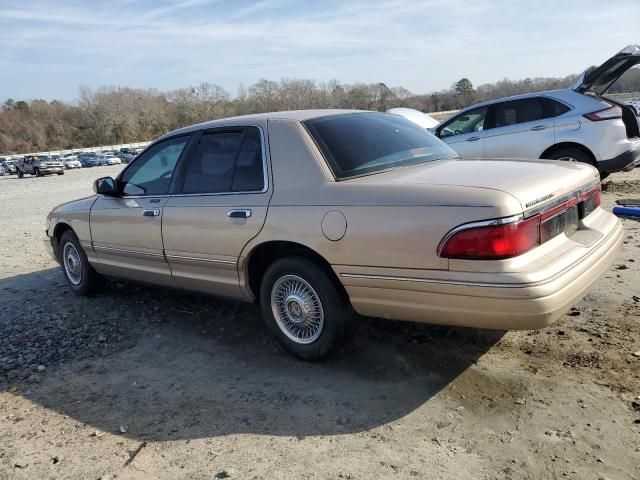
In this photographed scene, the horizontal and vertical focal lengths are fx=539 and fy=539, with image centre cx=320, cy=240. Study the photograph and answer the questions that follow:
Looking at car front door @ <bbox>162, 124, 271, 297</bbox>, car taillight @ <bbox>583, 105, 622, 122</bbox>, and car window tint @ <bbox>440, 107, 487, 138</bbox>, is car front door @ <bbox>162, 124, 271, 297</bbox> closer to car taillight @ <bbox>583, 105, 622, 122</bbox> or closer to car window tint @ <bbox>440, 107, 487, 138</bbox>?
car taillight @ <bbox>583, 105, 622, 122</bbox>

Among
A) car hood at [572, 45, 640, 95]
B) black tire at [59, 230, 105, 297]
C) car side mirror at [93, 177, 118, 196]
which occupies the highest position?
car hood at [572, 45, 640, 95]

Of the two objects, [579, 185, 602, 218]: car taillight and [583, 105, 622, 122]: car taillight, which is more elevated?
[583, 105, 622, 122]: car taillight

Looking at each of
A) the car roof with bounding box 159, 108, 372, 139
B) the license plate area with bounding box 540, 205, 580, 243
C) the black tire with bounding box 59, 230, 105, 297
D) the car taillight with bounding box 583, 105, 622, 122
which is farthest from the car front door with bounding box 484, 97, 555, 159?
the black tire with bounding box 59, 230, 105, 297

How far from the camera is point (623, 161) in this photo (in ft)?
25.8

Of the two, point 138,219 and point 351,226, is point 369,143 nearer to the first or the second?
point 351,226

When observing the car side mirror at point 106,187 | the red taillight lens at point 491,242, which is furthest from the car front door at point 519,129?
the car side mirror at point 106,187

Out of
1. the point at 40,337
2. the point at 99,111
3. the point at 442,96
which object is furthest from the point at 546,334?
the point at 99,111

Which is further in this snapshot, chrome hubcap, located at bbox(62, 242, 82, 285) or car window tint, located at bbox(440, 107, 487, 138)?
car window tint, located at bbox(440, 107, 487, 138)

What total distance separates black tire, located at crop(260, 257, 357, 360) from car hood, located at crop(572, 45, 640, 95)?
6.88 meters

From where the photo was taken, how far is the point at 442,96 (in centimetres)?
9100

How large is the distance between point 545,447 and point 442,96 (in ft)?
308

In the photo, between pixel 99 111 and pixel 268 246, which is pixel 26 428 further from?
pixel 99 111

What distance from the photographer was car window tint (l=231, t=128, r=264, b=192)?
12.5 feet

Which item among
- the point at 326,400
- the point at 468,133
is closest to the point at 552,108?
the point at 468,133
